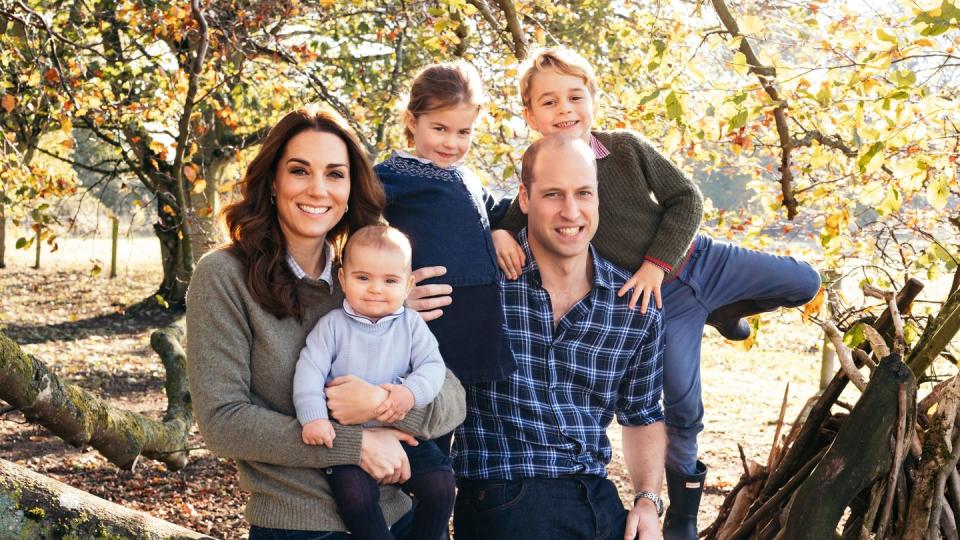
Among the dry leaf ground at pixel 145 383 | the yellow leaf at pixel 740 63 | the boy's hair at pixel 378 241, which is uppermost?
the yellow leaf at pixel 740 63

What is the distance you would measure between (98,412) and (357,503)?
221cm

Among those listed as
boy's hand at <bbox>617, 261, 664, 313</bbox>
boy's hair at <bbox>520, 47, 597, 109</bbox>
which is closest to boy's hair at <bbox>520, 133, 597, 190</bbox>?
boy's hand at <bbox>617, 261, 664, 313</bbox>

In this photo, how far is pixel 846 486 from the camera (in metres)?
2.48

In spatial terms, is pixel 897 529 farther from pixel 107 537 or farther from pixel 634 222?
pixel 107 537

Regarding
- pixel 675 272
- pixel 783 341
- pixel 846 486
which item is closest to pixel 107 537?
pixel 846 486

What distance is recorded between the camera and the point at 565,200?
3068 mm

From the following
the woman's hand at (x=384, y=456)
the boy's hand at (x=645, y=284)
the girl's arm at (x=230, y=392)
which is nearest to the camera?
the girl's arm at (x=230, y=392)

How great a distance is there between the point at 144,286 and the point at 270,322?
1896 centimetres

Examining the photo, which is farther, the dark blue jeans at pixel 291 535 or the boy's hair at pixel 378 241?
the boy's hair at pixel 378 241

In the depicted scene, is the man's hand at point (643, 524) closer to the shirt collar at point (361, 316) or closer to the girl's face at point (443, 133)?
the shirt collar at point (361, 316)

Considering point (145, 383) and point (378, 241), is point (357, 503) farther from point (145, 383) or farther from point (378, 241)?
point (145, 383)

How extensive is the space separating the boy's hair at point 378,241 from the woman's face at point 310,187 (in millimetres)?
85

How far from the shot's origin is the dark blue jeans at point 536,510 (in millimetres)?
2939

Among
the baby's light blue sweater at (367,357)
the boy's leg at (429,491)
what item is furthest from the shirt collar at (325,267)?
the boy's leg at (429,491)
